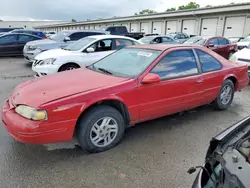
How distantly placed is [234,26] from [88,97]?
2365cm

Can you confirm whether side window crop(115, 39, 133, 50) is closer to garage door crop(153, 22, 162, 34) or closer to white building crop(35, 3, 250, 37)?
white building crop(35, 3, 250, 37)

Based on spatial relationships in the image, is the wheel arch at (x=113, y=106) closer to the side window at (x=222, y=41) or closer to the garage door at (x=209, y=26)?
the side window at (x=222, y=41)

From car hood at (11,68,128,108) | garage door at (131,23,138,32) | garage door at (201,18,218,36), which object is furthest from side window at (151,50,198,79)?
garage door at (131,23,138,32)

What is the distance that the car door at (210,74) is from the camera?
4.04m

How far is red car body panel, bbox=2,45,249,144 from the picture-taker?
261 cm

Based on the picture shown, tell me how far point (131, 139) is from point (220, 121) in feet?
6.17

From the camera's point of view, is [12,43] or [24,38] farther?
[24,38]

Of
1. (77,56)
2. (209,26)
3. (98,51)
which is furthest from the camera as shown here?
(209,26)

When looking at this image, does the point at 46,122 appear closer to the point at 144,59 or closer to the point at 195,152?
the point at 144,59

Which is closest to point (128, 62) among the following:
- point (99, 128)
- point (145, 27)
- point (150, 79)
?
point (150, 79)

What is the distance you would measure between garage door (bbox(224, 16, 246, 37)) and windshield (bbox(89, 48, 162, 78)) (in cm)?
2145

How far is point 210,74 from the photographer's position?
410 centimetres

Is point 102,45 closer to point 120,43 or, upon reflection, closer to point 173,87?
point 120,43

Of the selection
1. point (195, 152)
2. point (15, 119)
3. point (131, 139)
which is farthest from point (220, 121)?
point (15, 119)
